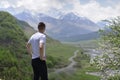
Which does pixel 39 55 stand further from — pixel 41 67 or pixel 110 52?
pixel 110 52

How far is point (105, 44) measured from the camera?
2617cm

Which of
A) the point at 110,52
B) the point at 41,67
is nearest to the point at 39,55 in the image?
the point at 41,67

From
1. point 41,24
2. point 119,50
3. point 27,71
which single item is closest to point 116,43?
point 119,50

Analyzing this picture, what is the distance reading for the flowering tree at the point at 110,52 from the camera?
78.3 feet

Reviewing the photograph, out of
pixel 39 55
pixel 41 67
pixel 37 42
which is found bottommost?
pixel 41 67

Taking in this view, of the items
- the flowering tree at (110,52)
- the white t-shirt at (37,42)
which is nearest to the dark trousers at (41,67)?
the white t-shirt at (37,42)

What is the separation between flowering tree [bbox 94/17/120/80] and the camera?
2386 centimetres

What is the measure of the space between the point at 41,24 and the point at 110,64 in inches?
317

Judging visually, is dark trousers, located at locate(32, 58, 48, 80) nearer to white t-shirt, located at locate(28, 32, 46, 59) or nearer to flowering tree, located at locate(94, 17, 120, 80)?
white t-shirt, located at locate(28, 32, 46, 59)

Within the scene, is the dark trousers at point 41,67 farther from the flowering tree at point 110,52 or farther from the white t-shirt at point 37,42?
the flowering tree at point 110,52

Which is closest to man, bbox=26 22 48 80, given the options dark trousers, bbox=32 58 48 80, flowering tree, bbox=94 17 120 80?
dark trousers, bbox=32 58 48 80

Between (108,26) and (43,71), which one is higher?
(108,26)

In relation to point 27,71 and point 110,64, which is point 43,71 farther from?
point 27,71

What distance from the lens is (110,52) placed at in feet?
81.1
